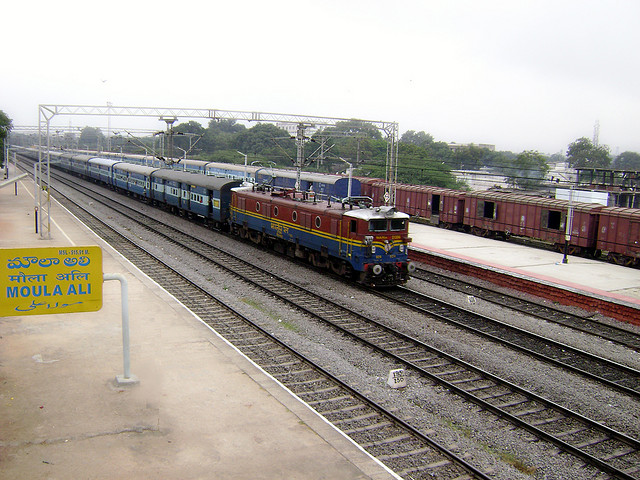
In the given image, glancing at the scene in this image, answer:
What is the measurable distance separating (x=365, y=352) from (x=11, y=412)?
7.55 m

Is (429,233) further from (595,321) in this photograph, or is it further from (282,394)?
(282,394)

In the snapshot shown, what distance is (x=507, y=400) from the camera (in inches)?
437

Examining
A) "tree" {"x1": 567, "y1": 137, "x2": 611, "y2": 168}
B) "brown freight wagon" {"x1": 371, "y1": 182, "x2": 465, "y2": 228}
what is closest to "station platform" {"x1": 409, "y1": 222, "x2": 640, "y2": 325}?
"brown freight wagon" {"x1": 371, "y1": 182, "x2": 465, "y2": 228}

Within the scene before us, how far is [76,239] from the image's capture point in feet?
90.7

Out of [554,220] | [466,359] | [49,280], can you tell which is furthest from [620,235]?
[49,280]

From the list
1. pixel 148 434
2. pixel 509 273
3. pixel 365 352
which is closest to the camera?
pixel 148 434

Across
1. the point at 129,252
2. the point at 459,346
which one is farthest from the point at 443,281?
the point at 129,252

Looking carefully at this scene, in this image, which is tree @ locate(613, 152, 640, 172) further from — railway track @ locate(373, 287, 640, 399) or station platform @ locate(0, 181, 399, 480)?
station platform @ locate(0, 181, 399, 480)

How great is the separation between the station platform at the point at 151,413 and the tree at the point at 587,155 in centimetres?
9256

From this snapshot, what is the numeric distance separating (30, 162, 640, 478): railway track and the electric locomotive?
3.28 meters

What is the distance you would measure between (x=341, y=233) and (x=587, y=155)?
86540 mm

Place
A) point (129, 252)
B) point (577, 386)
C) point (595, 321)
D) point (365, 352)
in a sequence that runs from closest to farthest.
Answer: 1. point (577, 386)
2. point (365, 352)
3. point (595, 321)
4. point (129, 252)

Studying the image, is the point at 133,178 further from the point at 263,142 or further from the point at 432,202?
the point at 263,142

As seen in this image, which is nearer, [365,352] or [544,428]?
[544,428]
